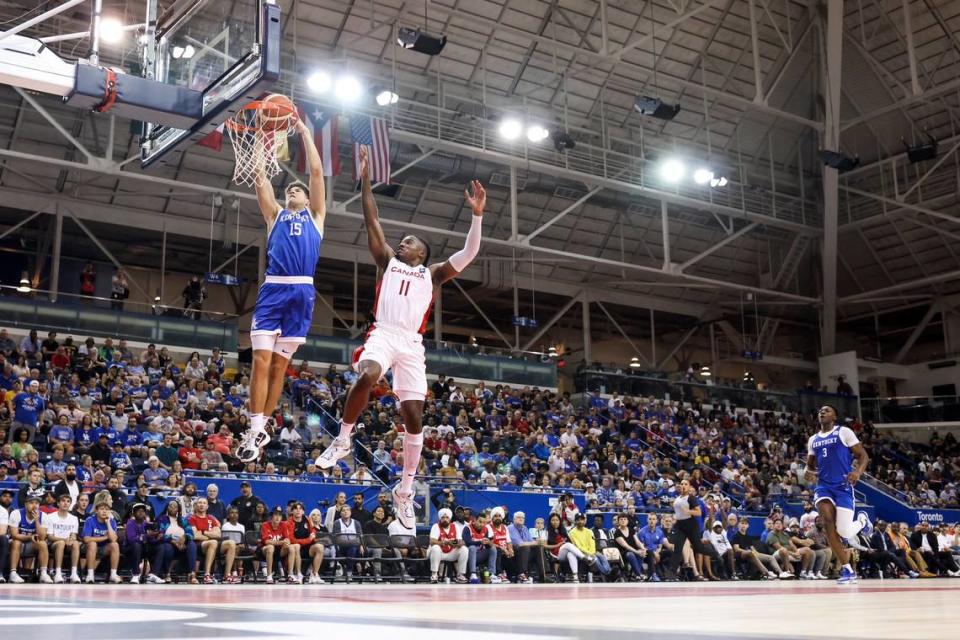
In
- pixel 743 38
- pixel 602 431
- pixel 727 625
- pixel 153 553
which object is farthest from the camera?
pixel 743 38

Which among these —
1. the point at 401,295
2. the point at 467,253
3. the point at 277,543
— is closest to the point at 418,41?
the point at 277,543

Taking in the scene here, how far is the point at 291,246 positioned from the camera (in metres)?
6.87

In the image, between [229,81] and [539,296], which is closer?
[229,81]

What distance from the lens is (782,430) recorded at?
30.5 m

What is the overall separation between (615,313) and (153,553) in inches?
1071

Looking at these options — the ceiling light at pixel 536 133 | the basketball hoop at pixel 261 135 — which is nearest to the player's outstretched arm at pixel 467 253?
the basketball hoop at pixel 261 135

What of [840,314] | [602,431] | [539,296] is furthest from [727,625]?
[840,314]

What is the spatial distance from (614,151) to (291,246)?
22743 mm

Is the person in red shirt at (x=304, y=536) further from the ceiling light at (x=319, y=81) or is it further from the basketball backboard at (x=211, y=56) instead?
the ceiling light at (x=319, y=81)

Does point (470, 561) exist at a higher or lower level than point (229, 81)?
lower

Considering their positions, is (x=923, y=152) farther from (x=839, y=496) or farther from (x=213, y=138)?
(x=213, y=138)

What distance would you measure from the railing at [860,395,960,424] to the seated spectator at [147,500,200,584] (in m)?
28.3

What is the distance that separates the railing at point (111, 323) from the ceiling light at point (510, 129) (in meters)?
8.41

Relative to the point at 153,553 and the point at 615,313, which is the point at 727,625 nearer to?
the point at 153,553
